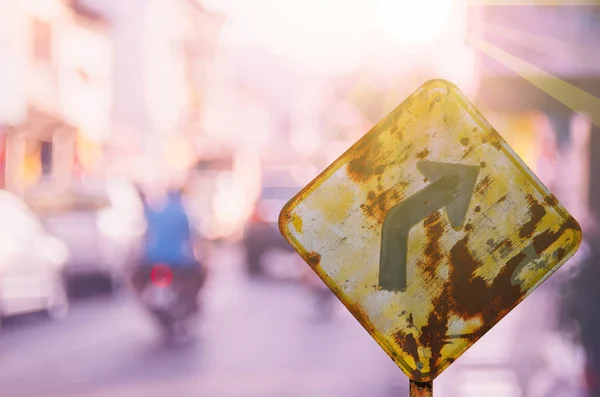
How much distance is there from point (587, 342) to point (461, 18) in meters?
2.89

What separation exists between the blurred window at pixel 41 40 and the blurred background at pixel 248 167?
26cm

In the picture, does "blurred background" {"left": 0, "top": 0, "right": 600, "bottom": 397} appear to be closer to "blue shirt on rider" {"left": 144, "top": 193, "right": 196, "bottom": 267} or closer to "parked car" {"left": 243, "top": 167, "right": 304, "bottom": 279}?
"parked car" {"left": 243, "top": 167, "right": 304, "bottom": 279}

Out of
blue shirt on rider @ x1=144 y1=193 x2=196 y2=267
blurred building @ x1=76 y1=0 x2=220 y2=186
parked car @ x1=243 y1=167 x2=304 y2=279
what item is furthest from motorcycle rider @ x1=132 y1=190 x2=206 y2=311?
parked car @ x1=243 y1=167 x2=304 y2=279

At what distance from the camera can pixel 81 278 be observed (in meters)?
6.32

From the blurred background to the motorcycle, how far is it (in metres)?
0.20

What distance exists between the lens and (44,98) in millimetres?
6902

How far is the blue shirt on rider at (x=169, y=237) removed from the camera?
5.60m

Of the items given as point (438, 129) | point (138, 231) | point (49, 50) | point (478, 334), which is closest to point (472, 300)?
point (478, 334)

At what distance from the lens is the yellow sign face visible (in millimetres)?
1566

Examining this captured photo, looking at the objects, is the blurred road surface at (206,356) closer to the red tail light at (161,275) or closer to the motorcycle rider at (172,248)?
the motorcycle rider at (172,248)

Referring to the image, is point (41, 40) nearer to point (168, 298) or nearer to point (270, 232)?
point (270, 232)

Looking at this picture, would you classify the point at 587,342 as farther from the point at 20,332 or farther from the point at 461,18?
the point at 20,332

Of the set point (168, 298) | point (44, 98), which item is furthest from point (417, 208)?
point (44, 98)

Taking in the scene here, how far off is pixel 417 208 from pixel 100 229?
18.3 ft
